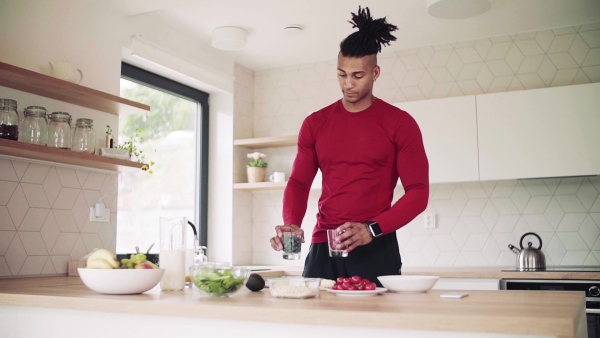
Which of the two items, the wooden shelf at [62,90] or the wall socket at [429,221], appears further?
the wall socket at [429,221]

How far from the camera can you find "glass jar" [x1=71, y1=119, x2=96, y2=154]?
9.47 ft

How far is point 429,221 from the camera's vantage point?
4.20m

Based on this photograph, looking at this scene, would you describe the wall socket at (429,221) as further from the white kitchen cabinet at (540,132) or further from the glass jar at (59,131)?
the glass jar at (59,131)

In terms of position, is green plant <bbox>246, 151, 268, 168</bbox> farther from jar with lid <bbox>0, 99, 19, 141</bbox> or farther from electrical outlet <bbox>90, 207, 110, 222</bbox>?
jar with lid <bbox>0, 99, 19, 141</bbox>

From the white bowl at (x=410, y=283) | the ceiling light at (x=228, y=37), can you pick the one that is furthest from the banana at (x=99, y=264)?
the ceiling light at (x=228, y=37)

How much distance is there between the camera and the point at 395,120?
219cm

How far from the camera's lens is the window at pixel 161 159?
12.7ft

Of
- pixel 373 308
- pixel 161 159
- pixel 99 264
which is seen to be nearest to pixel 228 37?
pixel 161 159

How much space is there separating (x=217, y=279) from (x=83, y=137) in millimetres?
1622

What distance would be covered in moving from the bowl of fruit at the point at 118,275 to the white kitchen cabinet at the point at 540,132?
101 inches

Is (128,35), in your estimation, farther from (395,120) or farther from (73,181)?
(395,120)

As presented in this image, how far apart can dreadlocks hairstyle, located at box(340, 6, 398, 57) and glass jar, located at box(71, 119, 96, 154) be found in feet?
4.56

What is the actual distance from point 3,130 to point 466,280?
100.0 inches

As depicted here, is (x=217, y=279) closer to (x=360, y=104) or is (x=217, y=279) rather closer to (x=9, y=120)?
(x=360, y=104)
